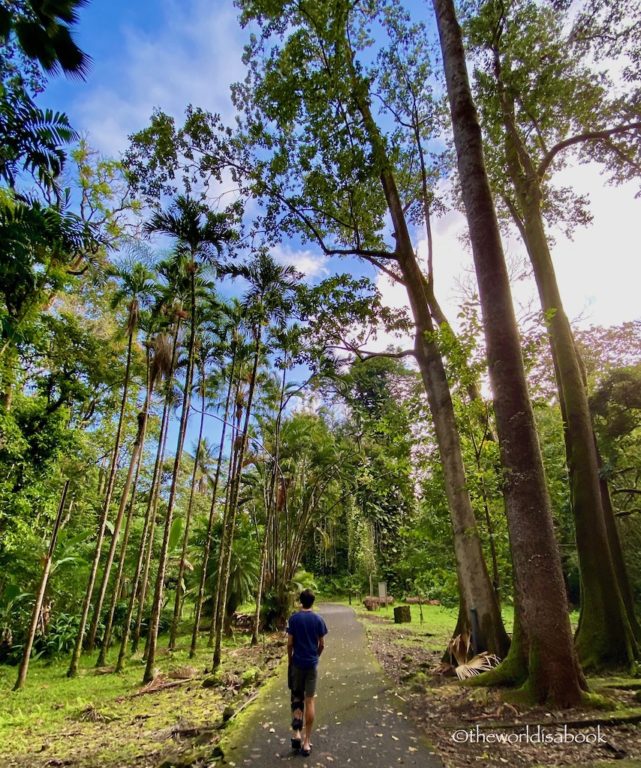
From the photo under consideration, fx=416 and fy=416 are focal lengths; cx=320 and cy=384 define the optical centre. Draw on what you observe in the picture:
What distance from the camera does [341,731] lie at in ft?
15.3

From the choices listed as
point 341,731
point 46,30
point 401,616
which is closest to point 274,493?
point 401,616

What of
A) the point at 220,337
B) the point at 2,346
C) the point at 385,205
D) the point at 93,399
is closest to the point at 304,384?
the point at 220,337

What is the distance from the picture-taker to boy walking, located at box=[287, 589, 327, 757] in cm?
423

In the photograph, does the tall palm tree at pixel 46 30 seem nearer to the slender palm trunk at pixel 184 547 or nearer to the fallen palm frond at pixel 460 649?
the slender palm trunk at pixel 184 547

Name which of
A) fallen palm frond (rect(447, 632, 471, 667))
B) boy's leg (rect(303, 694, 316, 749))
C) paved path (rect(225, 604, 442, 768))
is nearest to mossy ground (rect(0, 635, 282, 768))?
paved path (rect(225, 604, 442, 768))

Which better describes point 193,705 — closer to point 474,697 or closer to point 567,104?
point 474,697

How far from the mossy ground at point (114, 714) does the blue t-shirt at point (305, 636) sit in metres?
1.22

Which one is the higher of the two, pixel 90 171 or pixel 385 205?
pixel 90 171

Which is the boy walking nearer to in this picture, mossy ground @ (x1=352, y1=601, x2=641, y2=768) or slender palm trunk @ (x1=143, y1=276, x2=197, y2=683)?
mossy ground @ (x1=352, y1=601, x2=641, y2=768)

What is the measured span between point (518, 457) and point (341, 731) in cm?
388

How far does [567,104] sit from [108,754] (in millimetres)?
15161

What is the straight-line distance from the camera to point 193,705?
22.2 feet

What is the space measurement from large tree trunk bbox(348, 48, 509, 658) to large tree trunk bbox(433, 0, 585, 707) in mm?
2024

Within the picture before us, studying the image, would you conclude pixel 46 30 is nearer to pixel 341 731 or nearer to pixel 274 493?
pixel 341 731
